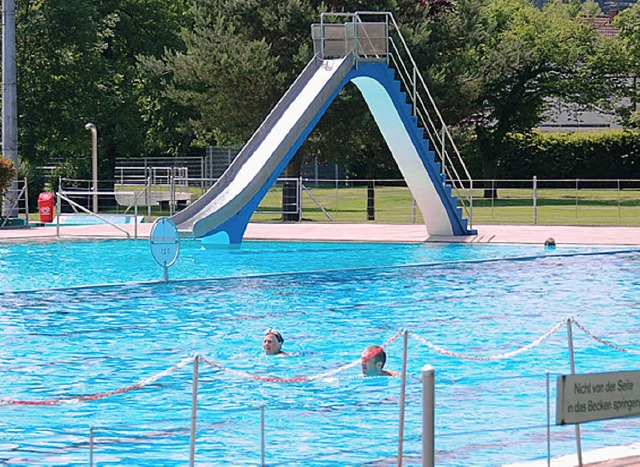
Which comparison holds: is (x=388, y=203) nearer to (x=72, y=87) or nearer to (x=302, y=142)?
(x=72, y=87)

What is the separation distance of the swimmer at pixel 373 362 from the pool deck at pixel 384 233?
1776 cm

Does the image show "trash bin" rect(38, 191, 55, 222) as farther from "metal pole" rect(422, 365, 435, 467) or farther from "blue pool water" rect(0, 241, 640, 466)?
"metal pole" rect(422, 365, 435, 467)

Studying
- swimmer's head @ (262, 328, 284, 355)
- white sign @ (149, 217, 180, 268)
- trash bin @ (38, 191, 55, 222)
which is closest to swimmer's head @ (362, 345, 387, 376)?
swimmer's head @ (262, 328, 284, 355)

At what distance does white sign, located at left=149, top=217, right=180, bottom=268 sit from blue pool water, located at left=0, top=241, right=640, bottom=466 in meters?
0.59

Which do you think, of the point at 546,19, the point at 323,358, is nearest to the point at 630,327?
the point at 323,358

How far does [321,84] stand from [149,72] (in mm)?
21861

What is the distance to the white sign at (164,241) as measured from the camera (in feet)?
62.9

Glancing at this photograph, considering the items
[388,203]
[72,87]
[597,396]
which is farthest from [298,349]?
[388,203]

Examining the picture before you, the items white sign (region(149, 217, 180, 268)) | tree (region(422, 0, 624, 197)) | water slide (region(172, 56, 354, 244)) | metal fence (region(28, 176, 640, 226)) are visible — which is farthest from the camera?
tree (region(422, 0, 624, 197))

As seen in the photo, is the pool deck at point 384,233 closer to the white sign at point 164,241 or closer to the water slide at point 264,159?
the water slide at point 264,159

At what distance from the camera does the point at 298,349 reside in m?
14.1

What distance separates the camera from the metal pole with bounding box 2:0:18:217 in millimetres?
37219

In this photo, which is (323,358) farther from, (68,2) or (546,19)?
(546,19)

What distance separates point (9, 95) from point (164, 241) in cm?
2045
